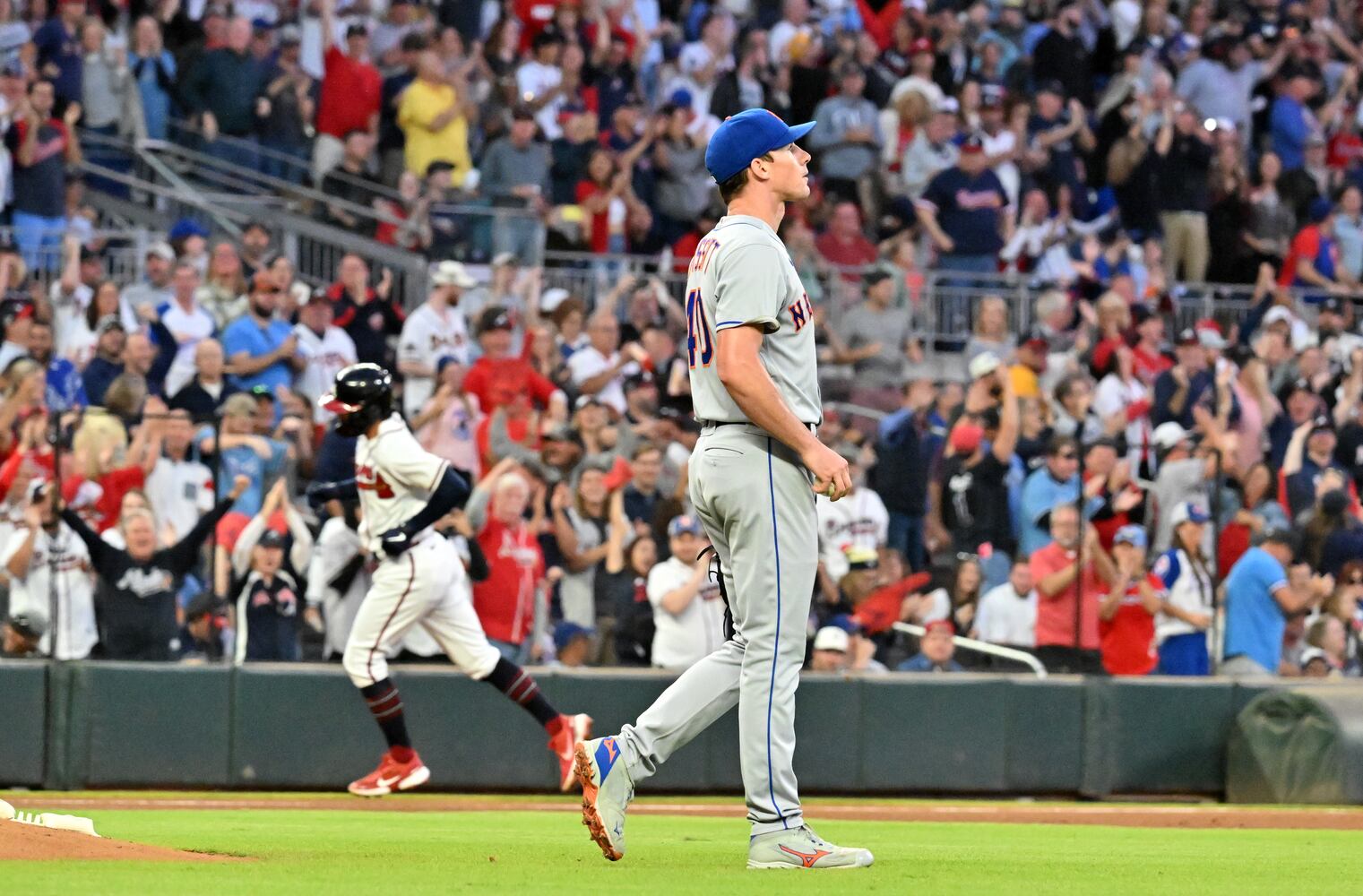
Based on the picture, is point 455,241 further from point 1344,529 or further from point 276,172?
point 1344,529

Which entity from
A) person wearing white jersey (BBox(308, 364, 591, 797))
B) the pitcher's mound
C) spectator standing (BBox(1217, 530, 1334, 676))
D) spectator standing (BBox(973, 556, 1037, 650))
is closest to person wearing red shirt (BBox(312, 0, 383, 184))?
person wearing white jersey (BBox(308, 364, 591, 797))

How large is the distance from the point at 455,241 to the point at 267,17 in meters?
2.71

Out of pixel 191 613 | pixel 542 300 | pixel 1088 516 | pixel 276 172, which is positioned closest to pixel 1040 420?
pixel 1088 516

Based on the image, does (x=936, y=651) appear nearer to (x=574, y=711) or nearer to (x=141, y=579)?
(x=574, y=711)

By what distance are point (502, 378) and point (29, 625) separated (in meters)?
3.84

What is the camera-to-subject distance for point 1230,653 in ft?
41.7

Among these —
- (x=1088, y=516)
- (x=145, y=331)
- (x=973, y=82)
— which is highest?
(x=973, y=82)

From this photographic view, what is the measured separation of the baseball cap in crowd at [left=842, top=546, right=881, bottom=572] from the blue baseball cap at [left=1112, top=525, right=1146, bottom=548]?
142 centimetres

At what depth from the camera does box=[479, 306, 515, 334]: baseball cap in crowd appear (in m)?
14.3

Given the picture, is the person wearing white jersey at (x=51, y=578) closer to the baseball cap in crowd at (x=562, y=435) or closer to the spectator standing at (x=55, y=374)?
the spectator standing at (x=55, y=374)

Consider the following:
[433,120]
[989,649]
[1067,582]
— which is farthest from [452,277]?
[1067,582]

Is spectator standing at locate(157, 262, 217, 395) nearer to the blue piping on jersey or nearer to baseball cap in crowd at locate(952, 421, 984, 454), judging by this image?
baseball cap in crowd at locate(952, 421, 984, 454)

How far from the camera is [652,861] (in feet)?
20.5

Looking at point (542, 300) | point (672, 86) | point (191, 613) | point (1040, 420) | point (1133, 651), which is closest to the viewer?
point (191, 613)
